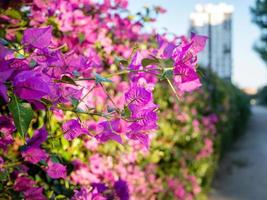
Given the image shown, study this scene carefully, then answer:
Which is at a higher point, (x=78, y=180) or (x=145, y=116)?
(x=145, y=116)

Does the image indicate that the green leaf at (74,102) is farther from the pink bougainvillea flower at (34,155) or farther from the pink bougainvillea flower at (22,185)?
the pink bougainvillea flower at (22,185)

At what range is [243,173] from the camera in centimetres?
877

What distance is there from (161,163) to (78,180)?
2313mm

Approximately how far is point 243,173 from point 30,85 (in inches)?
325

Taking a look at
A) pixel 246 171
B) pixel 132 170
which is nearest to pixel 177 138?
pixel 132 170

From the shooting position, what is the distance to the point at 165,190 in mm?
4078

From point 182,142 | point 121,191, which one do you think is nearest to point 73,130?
point 121,191

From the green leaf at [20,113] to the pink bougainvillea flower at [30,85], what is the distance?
0.08 feet

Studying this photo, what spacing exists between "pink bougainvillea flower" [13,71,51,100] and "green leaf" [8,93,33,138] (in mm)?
25

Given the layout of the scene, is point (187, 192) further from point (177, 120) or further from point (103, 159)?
point (103, 159)

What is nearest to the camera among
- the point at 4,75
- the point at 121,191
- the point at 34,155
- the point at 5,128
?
the point at 4,75

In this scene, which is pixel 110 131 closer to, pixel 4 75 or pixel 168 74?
pixel 168 74

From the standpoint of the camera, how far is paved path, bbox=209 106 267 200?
713cm

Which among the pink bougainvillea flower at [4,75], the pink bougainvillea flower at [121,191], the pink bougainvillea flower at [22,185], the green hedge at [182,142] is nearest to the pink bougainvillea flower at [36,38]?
the pink bougainvillea flower at [4,75]
